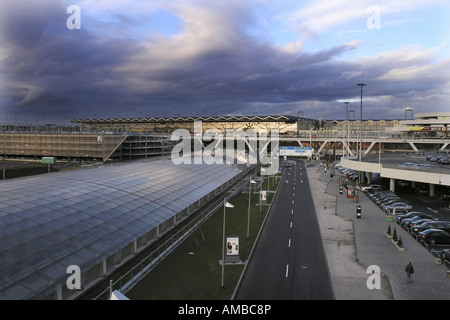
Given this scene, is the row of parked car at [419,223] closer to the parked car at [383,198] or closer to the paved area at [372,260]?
the parked car at [383,198]

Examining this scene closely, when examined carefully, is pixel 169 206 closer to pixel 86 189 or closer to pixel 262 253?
pixel 86 189

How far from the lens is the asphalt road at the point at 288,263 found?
64.8 ft

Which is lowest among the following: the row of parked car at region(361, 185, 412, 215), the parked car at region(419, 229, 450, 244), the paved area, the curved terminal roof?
the paved area

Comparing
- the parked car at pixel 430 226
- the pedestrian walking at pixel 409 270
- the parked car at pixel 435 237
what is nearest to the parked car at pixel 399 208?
the parked car at pixel 430 226

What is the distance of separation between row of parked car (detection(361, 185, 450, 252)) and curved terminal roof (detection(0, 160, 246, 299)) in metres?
21.7

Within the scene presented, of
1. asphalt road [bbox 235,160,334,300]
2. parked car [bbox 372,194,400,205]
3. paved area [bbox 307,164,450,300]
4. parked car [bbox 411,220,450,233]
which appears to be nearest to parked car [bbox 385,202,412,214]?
paved area [bbox 307,164,450,300]

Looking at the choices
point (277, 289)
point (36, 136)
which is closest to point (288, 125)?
point (36, 136)

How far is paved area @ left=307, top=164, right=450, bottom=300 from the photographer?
19906 millimetres

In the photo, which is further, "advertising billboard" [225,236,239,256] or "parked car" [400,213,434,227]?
"parked car" [400,213,434,227]

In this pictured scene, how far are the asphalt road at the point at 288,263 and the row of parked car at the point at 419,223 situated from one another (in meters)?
8.62

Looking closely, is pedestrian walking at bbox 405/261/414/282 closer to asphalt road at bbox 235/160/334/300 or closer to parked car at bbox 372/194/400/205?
asphalt road at bbox 235/160/334/300

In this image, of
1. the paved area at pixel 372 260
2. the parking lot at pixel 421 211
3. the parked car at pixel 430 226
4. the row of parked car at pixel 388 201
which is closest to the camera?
the paved area at pixel 372 260

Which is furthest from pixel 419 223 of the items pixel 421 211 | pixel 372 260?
pixel 372 260
